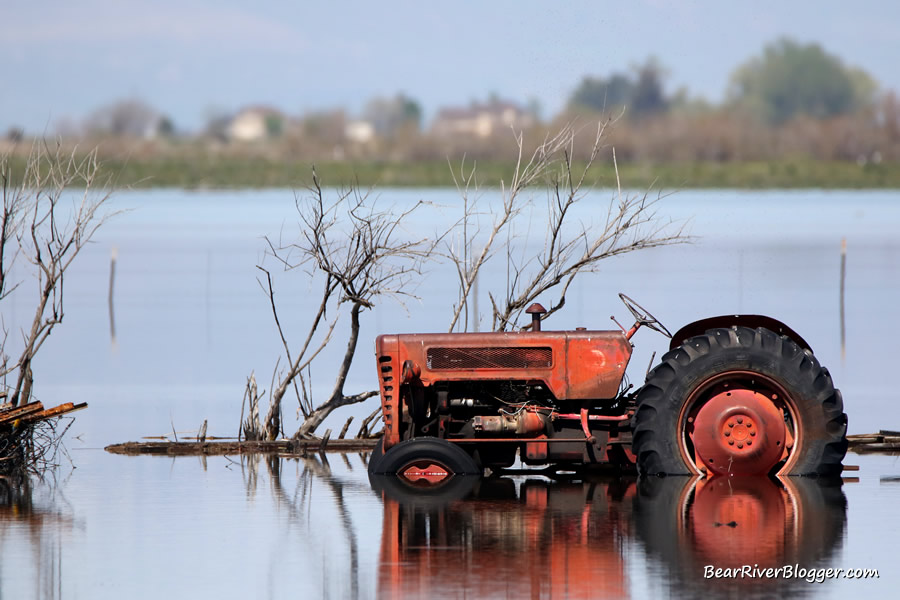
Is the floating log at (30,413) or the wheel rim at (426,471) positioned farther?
the floating log at (30,413)

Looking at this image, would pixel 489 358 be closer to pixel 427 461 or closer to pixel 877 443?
pixel 427 461

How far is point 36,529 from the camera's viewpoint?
10062 mm

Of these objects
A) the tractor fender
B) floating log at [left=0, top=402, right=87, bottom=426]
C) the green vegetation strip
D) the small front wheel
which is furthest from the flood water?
the green vegetation strip

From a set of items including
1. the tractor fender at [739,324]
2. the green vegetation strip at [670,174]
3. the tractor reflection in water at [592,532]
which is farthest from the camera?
the green vegetation strip at [670,174]

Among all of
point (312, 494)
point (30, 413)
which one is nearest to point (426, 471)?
point (312, 494)

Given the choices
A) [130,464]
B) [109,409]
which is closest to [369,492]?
[130,464]

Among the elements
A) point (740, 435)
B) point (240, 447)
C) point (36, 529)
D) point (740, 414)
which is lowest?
point (36, 529)

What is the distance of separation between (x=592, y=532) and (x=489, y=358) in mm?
2219

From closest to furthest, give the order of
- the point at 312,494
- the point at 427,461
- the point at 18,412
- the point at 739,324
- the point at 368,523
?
the point at 368,523
the point at 312,494
the point at 427,461
the point at 739,324
the point at 18,412

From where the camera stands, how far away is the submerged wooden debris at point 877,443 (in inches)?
527

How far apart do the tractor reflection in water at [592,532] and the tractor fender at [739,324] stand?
1.17 meters

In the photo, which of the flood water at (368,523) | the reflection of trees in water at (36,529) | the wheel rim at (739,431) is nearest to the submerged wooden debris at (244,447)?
the flood water at (368,523)

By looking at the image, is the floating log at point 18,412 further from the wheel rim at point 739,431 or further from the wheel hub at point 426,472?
the wheel rim at point 739,431

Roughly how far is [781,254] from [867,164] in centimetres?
3635
